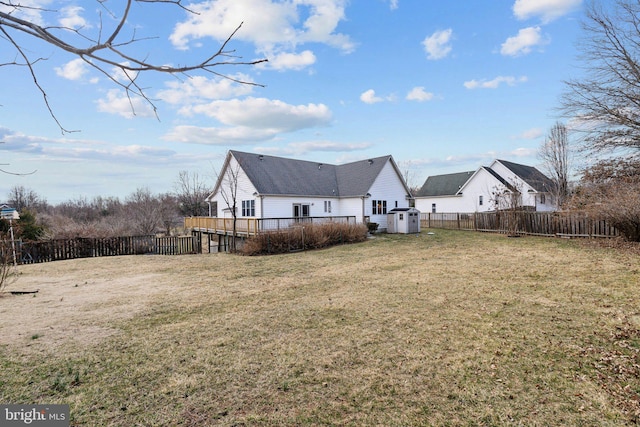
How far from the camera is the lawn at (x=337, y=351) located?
9.29 ft

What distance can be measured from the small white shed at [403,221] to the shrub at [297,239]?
5797 mm

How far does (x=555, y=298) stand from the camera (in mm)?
6172

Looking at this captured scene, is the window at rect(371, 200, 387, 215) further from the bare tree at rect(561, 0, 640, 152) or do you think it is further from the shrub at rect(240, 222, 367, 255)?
the bare tree at rect(561, 0, 640, 152)

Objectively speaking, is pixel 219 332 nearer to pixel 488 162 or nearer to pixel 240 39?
pixel 240 39

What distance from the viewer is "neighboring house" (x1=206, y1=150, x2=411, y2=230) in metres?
20.9

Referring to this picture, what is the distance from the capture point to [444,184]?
120ft

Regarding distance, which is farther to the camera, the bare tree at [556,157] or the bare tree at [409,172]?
the bare tree at [409,172]

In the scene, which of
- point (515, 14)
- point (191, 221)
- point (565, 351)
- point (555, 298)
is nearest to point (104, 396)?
point (565, 351)

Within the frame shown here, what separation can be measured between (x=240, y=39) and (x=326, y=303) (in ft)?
17.9

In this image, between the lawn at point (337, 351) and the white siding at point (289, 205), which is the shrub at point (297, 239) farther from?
the lawn at point (337, 351)

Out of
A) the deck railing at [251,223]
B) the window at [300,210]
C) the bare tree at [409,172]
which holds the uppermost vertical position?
the bare tree at [409,172]

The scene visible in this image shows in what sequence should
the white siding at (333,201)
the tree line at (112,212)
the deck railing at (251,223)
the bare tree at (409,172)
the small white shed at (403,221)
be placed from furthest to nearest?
the bare tree at (409,172) < the small white shed at (403,221) < the white siding at (333,201) < the tree line at (112,212) < the deck railing at (251,223)

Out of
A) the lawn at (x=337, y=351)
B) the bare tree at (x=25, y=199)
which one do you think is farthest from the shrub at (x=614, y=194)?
the bare tree at (x=25, y=199)

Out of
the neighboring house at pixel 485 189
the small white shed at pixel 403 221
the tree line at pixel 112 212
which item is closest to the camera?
the tree line at pixel 112 212
